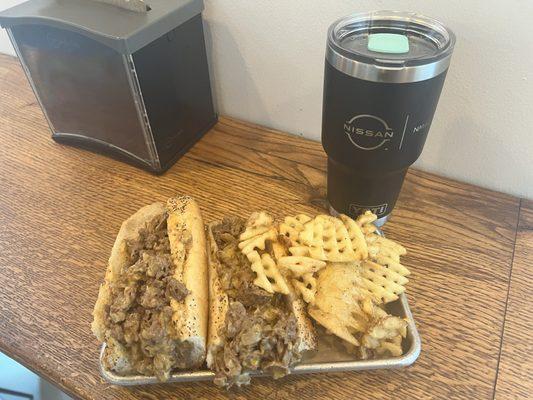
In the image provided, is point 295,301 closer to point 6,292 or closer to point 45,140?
point 6,292

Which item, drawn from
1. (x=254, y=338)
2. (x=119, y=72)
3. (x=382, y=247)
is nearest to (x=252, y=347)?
(x=254, y=338)

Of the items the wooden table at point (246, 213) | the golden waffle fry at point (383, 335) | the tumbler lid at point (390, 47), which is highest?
the tumbler lid at point (390, 47)

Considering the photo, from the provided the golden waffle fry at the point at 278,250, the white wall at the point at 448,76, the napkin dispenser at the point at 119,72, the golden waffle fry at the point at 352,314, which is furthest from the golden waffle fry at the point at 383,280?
the napkin dispenser at the point at 119,72

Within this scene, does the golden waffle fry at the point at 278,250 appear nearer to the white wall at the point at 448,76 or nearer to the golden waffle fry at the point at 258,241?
the golden waffle fry at the point at 258,241

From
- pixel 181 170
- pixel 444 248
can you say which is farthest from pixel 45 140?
pixel 444 248

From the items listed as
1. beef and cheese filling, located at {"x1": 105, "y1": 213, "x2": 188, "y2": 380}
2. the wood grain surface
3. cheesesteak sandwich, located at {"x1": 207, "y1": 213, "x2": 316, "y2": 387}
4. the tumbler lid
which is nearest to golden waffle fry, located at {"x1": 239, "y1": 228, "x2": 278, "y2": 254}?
cheesesteak sandwich, located at {"x1": 207, "y1": 213, "x2": 316, "y2": 387}

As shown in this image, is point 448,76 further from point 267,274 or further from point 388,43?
point 267,274

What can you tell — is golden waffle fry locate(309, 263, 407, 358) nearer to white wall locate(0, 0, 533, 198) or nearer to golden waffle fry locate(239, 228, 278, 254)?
golden waffle fry locate(239, 228, 278, 254)
